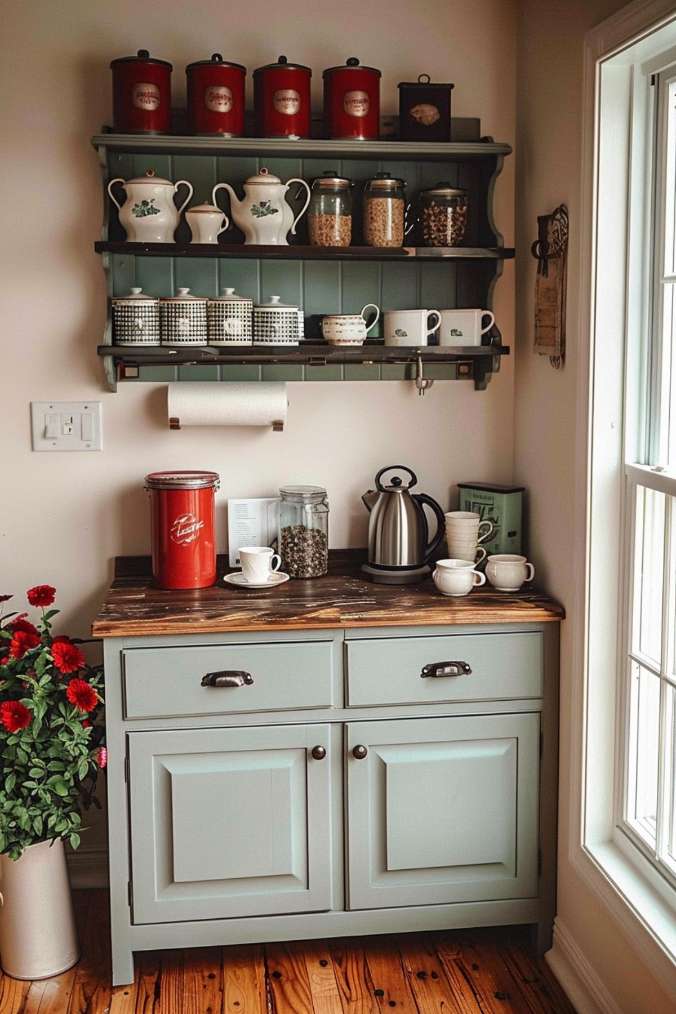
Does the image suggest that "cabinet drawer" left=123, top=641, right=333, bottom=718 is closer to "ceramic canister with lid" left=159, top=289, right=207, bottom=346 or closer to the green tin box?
the green tin box

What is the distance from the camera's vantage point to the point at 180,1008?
2502 millimetres

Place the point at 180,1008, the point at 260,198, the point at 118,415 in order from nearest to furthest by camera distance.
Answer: the point at 180,1008, the point at 260,198, the point at 118,415

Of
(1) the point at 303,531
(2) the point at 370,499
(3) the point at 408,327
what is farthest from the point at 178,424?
(3) the point at 408,327

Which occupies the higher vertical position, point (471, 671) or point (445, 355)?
point (445, 355)

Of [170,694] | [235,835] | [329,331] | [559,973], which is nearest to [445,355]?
[329,331]

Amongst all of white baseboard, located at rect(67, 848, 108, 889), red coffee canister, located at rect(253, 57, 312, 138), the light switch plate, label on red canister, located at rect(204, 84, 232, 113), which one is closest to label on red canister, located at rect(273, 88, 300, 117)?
red coffee canister, located at rect(253, 57, 312, 138)

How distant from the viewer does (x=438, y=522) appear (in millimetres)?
2918

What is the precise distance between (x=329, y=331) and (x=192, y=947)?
1.49 metres

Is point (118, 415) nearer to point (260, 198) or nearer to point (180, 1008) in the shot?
point (260, 198)

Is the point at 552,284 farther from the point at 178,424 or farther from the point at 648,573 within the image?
the point at 178,424

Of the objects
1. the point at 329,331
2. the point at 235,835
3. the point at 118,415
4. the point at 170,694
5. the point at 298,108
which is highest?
the point at 298,108

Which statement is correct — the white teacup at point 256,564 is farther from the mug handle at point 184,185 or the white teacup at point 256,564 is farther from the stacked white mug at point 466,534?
the mug handle at point 184,185

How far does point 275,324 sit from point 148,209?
398mm

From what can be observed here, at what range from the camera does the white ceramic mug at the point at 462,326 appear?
9.30 ft
